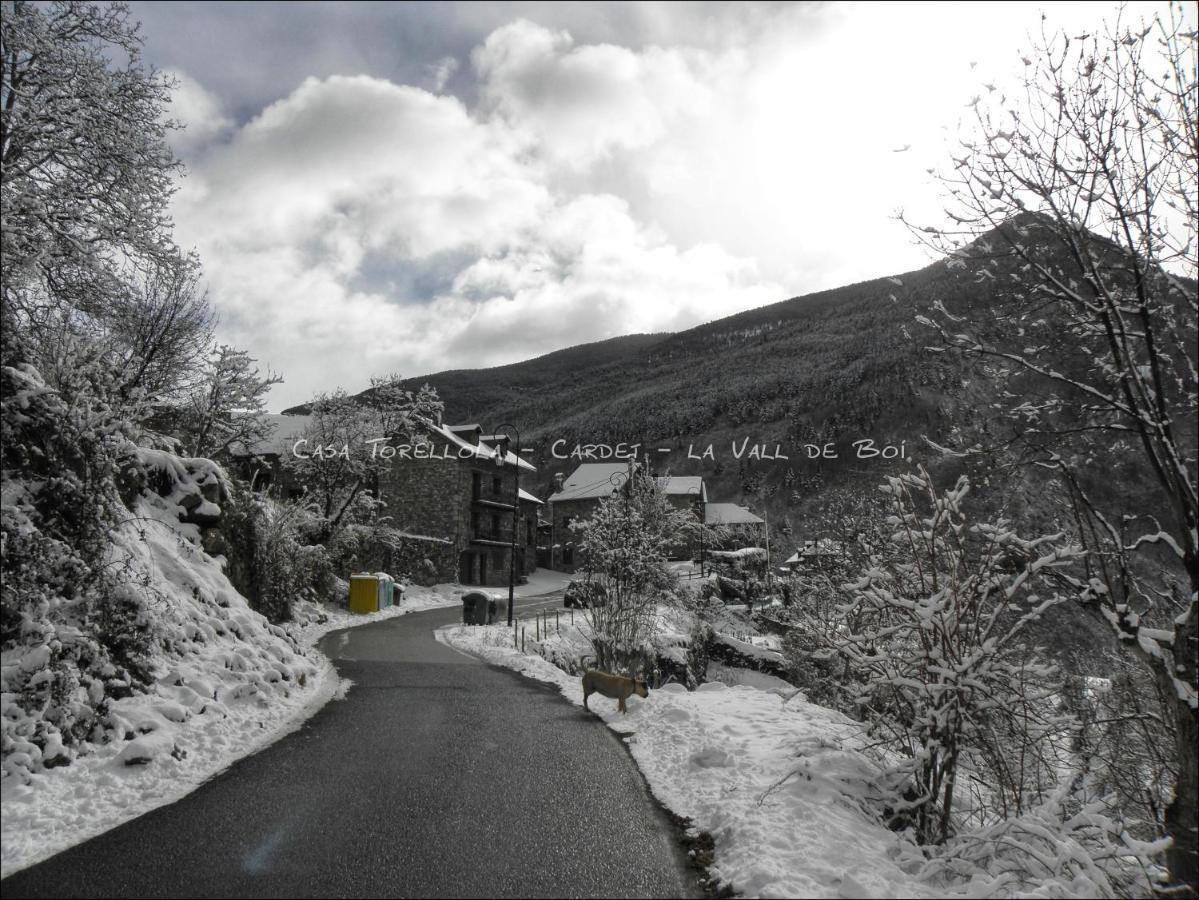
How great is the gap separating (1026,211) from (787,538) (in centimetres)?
6510

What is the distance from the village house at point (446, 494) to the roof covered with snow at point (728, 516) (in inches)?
938

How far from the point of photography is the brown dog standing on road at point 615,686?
10227 mm

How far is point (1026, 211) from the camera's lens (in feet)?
16.7

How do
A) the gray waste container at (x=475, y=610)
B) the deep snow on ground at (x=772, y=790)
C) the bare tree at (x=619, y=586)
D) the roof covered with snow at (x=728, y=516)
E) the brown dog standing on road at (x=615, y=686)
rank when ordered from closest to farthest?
the deep snow on ground at (x=772, y=790)
the brown dog standing on road at (x=615, y=686)
the bare tree at (x=619, y=586)
the gray waste container at (x=475, y=610)
the roof covered with snow at (x=728, y=516)

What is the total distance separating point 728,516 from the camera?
6400 centimetres

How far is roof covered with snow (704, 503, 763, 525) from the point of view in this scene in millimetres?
62312

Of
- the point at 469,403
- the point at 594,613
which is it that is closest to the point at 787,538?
the point at 594,613

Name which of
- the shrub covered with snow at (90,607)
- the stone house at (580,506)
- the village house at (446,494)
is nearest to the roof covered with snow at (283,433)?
the village house at (446,494)

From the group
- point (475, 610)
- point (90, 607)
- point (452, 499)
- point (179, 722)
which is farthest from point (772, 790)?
point (452, 499)

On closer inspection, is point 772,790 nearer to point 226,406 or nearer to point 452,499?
point 226,406

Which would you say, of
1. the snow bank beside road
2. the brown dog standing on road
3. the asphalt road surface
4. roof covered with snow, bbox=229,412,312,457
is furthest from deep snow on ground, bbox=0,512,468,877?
roof covered with snow, bbox=229,412,312,457

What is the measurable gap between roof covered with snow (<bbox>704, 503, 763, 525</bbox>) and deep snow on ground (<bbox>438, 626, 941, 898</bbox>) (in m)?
51.5

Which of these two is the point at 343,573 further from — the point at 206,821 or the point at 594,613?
the point at 206,821

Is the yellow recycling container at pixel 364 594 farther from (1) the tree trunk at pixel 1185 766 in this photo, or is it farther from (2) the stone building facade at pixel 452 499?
(1) the tree trunk at pixel 1185 766
